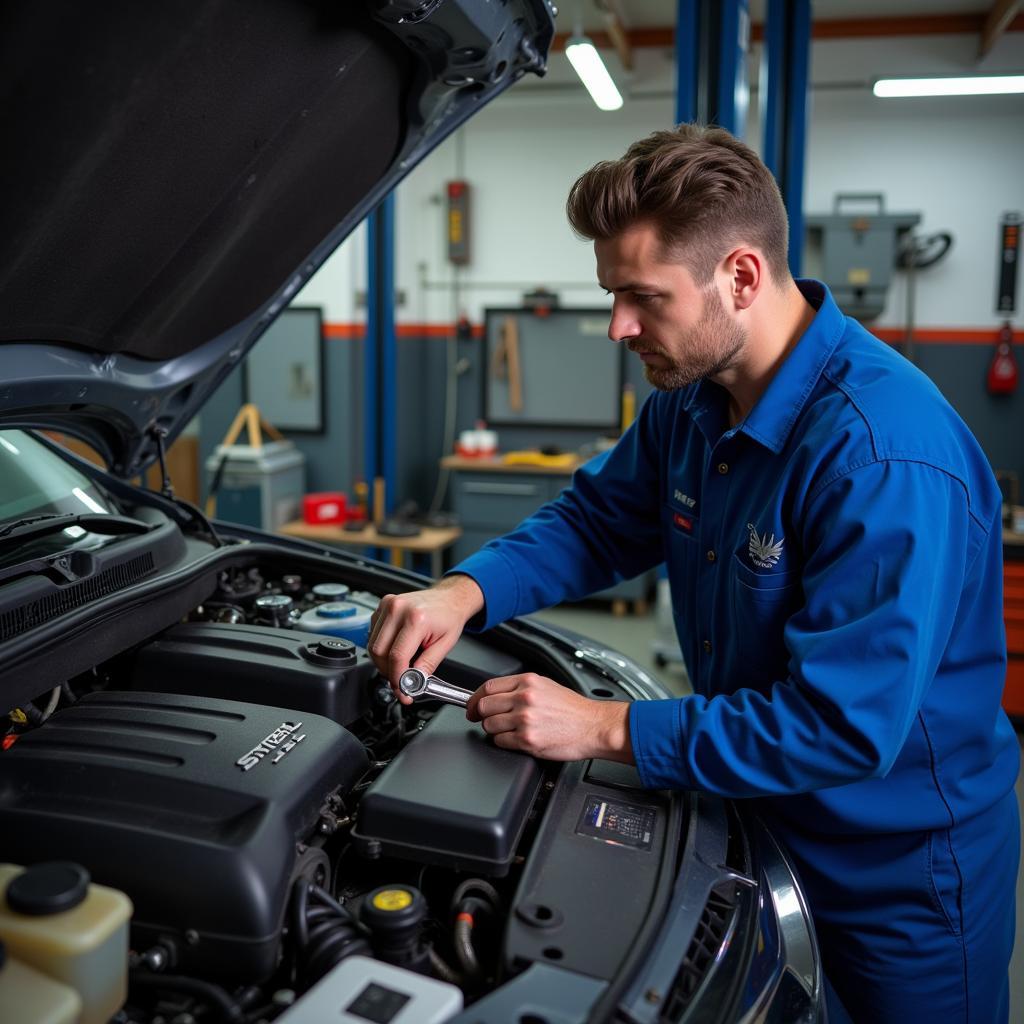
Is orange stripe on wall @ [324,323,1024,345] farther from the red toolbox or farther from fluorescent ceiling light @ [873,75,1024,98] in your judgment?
fluorescent ceiling light @ [873,75,1024,98]

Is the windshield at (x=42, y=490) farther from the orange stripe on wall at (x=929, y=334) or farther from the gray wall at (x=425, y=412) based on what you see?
the orange stripe on wall at (x=929, y=334)

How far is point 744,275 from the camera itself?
1.19m

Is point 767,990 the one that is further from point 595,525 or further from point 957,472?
point 595,525

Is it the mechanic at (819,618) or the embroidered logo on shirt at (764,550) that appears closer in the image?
the mechanic at (819,618)

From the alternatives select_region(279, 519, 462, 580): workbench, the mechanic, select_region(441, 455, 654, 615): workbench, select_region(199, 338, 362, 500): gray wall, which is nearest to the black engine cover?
the mechanic

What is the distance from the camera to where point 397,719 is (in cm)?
135

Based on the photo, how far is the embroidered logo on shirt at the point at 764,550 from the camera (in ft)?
3.78

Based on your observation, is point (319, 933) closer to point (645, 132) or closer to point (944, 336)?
point (944, 336)

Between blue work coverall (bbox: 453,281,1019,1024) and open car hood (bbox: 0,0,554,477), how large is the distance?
0.60 meters

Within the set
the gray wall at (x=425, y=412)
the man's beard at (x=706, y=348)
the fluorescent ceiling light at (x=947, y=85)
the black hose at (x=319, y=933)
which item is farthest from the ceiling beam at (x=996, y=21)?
the black hose at (x=319, y=933)

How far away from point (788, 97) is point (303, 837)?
3572 mm

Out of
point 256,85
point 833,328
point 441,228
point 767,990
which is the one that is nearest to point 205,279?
point 256,85

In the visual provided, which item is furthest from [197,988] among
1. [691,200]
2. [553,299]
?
[553,299]

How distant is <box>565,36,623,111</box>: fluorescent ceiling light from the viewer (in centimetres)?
427
